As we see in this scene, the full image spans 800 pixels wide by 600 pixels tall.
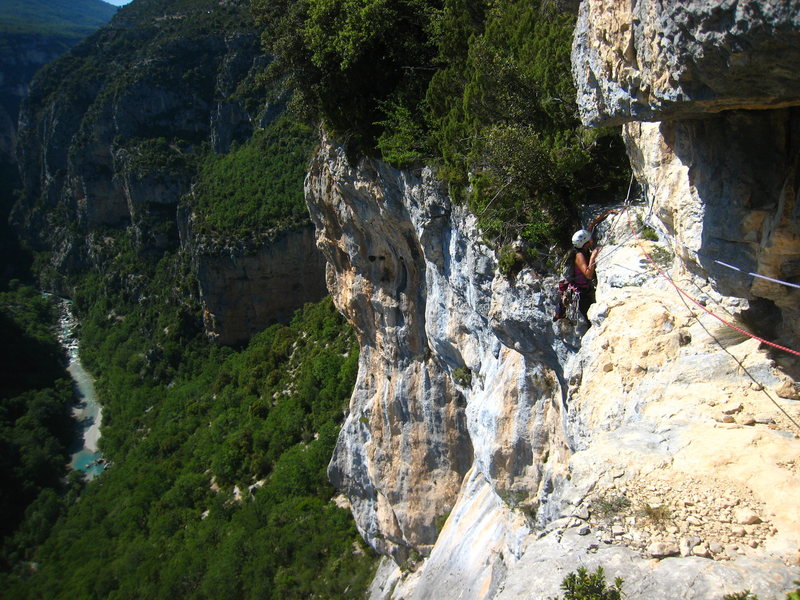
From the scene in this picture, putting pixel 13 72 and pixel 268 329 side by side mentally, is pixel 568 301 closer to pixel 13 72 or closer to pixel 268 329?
pixel 268 329

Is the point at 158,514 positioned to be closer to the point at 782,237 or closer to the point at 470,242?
the point at 470,242

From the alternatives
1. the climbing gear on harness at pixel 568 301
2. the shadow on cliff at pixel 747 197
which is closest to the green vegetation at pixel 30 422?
the climbing gear on harness at pixel 568 301

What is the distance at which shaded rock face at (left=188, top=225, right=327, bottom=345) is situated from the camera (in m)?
49.0

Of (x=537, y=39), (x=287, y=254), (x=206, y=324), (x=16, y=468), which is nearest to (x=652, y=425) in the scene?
(x=537, y=39)

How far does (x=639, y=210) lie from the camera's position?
283 inches

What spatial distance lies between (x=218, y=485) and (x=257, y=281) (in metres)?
20.1

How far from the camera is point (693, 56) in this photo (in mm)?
3525

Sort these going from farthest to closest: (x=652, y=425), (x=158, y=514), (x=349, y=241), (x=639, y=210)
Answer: (x=158, y=514)
(x=349, y=241)
(x=639, y=210)
(x=652, y=425)

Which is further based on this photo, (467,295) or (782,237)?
(467,295)

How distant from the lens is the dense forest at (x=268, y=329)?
29.1ft

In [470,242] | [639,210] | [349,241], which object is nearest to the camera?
[639,210]

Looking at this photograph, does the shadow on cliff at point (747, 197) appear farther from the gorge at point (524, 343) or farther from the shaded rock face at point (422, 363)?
the shaded rock face at point (422, 363)

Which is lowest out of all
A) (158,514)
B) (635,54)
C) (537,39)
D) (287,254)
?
(158,514)

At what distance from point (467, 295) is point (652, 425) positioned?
262 inches
